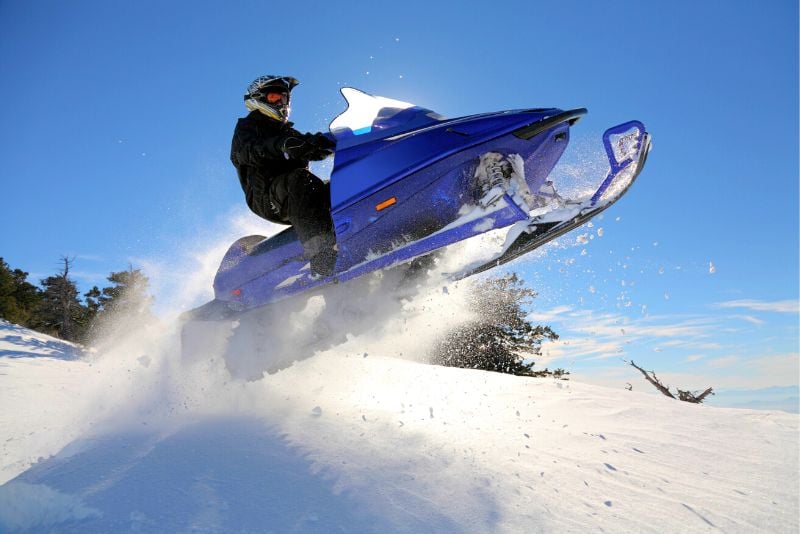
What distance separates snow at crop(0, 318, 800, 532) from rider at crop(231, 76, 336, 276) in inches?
44.3

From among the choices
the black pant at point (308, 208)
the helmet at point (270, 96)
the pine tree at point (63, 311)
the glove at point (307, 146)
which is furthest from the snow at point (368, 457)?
the pine tree at point (63, 311)

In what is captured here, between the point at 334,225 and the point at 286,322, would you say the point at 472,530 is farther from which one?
the point at 286,322

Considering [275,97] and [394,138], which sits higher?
[275,97]

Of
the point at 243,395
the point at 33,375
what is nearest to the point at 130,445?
the point at 243,395

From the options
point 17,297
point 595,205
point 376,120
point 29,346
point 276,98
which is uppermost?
point 17,297

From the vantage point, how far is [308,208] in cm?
367

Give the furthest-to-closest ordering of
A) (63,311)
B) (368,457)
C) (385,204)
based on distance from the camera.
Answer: (63,311)
(385,204)
(368,457)

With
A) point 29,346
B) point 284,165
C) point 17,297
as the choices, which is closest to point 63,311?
point 17,297

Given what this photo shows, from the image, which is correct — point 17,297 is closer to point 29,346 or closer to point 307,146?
point 29,346

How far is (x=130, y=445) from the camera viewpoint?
2.78m

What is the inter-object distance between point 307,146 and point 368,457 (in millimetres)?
2152

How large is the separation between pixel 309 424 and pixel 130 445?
104 centimetres

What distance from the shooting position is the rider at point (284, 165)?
3547 mm

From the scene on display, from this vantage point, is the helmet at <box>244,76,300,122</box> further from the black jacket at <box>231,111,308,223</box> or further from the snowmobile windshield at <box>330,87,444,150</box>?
the snowmobile windshield at <box>330,87,444,150</box>
